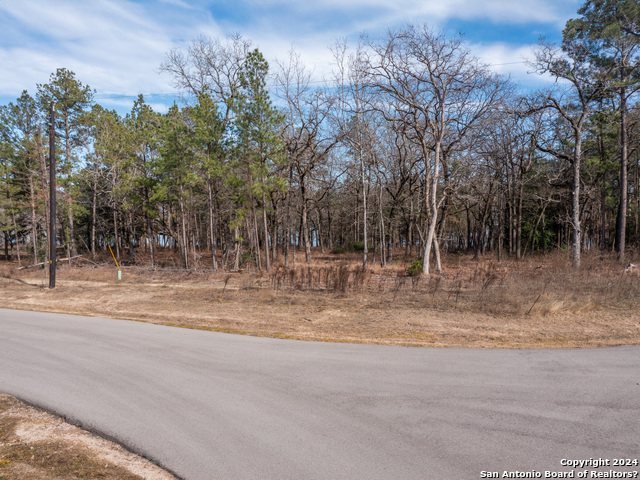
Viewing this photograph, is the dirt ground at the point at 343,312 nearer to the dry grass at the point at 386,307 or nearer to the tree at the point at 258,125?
the dry grass at the point at 386,307

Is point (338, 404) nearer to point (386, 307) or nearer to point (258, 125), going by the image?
point (386, 307)

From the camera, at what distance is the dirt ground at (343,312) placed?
14.3 feet

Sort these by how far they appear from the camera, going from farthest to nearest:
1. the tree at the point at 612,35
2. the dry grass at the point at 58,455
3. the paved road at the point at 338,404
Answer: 1. the tree at the point at 612,35
2. the paved road at the point at 338,404
3. the dry grass at the point at 58,455

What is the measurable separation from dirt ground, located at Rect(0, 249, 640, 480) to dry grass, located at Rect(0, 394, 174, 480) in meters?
0.02

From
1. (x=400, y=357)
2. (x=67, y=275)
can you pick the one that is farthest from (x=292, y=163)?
(x=400, y=357)

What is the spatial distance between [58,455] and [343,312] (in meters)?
8.24

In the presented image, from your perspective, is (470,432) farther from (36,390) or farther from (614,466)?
(36,390)

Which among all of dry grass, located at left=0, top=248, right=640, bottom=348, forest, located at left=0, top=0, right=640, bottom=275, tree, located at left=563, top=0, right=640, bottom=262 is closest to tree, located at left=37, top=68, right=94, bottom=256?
forest, located at left=0, top=0, right=640, bottom=275

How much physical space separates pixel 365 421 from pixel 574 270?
17.3 metres

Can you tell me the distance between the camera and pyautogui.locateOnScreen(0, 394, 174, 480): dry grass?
11.3 ft

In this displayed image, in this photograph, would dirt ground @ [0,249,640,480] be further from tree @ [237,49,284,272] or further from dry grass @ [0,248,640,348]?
tree @ [237,49,284,272]

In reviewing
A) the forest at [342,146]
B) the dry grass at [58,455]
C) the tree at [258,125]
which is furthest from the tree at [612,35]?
the dry grass at [58,455]

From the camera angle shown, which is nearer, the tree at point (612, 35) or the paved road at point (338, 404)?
the paved road at point (338, 404)

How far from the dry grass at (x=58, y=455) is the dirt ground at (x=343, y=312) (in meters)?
0.02
